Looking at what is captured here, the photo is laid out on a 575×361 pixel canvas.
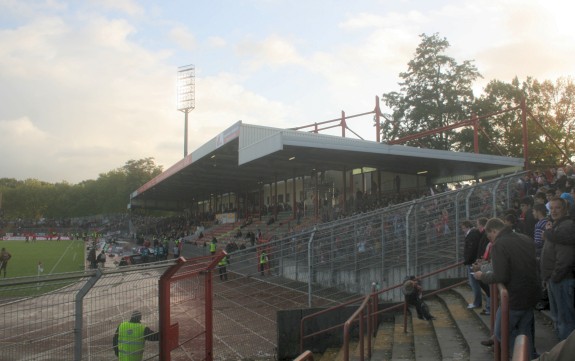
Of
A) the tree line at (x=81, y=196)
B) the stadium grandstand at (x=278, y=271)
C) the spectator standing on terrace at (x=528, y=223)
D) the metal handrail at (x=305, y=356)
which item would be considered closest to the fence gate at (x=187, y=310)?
the stadium grandstand at (x=278, y=271)

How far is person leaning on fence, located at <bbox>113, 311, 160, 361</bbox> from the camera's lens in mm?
4996

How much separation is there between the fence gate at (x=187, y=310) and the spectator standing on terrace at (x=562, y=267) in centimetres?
356

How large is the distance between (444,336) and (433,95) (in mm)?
35700

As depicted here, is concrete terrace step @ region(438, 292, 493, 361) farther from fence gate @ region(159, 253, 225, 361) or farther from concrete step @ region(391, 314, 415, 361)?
fence gate @ region(159, 253, 225, 361)

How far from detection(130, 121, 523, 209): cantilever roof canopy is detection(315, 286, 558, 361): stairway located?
1080 cm

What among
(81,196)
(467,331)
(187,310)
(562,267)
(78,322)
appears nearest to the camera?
(78,322)

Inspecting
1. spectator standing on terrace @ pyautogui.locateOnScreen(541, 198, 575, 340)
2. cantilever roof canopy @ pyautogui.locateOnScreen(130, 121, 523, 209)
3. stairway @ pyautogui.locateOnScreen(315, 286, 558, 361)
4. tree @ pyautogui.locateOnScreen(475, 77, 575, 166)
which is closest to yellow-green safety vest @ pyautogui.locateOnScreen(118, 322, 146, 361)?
stairway @ pyautogui.locateOnScreen(315, 286, 558, 361)

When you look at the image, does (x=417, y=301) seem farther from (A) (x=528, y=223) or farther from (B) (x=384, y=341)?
(A) (x=528, y=223)

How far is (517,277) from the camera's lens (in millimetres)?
5086

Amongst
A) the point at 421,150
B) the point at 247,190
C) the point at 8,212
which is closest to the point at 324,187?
the point at 421,150

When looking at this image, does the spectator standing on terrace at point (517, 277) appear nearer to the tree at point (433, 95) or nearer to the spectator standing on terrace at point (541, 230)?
the spectator standing on terrace at point (541, 230)

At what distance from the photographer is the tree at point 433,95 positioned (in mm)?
40188

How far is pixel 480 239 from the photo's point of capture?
8109 millimetres

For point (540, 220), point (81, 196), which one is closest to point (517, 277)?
point (540, 220)
